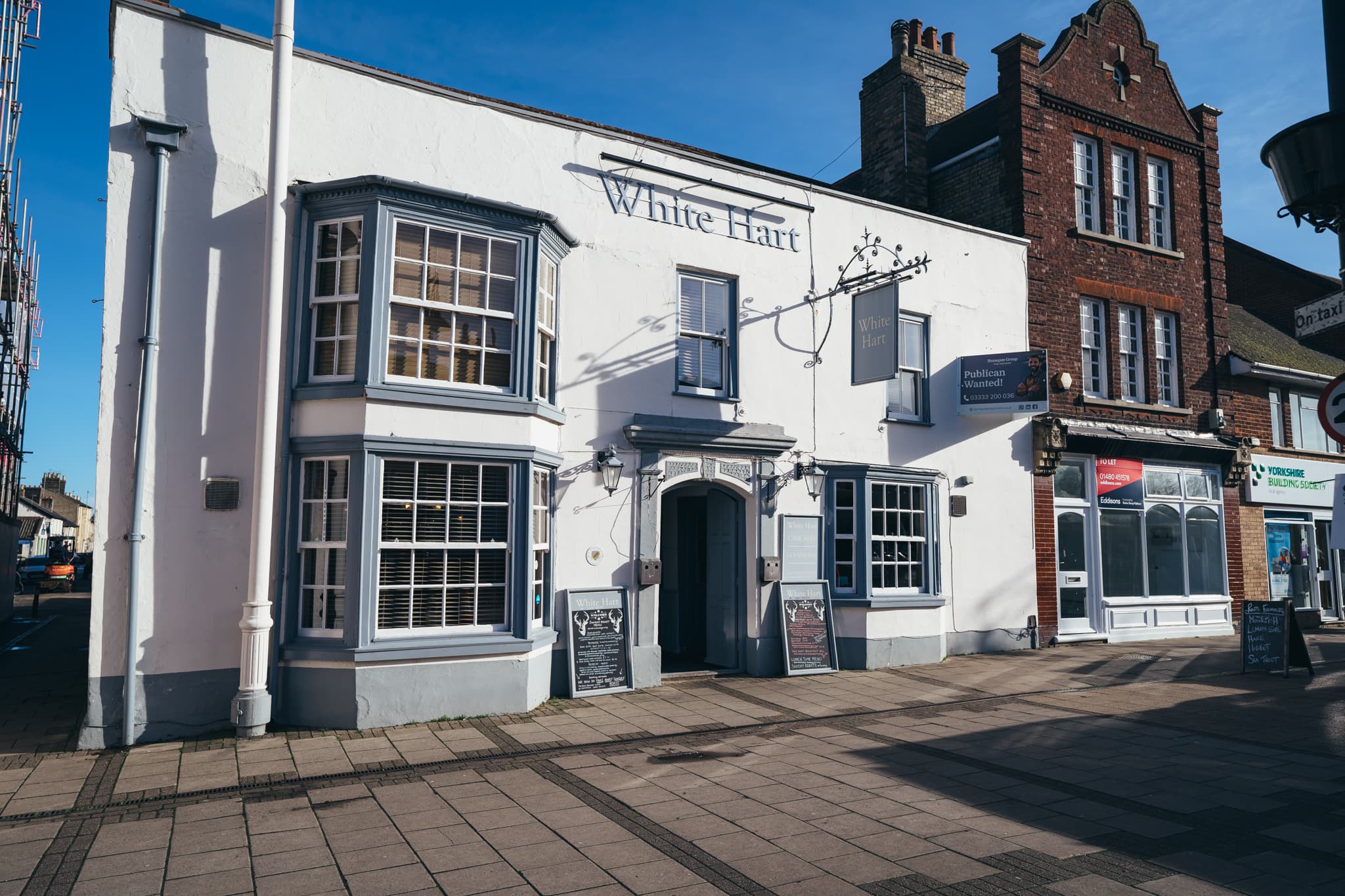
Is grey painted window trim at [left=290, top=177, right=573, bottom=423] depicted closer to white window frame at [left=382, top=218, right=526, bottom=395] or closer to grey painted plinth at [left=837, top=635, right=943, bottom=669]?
white window frame at [left=382, top=218, right=526, bottom=395]

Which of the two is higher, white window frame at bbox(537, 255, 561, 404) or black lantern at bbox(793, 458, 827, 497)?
white window frame at bbox(537, 255, 561, 404)

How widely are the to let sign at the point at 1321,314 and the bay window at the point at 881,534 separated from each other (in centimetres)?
773

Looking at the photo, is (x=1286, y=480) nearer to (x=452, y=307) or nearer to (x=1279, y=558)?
(x=1279, y=558)

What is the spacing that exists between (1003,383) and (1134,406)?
4.39 metres

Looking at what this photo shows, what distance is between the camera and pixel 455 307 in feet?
32.1

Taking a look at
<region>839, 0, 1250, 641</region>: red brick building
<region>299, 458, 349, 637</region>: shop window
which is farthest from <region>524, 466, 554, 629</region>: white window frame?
<region>839, 0, 1250, 641</region>: red brick building

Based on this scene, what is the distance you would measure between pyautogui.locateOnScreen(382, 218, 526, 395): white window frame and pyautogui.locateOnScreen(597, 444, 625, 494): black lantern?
167cm

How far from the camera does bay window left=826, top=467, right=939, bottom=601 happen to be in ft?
43.3

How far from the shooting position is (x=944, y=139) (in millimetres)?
18188

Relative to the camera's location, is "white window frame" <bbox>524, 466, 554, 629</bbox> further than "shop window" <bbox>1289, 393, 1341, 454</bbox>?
No

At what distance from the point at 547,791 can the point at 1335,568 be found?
68.1ft

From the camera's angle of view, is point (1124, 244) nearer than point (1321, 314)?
No

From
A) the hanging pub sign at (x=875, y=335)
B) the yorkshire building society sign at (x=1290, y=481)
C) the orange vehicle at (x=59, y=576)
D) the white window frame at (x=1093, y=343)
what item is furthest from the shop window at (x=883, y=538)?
the orange vehicle at (x=59, y=576)

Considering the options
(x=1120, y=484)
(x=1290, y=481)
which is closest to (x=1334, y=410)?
(x=1120, y=484)
